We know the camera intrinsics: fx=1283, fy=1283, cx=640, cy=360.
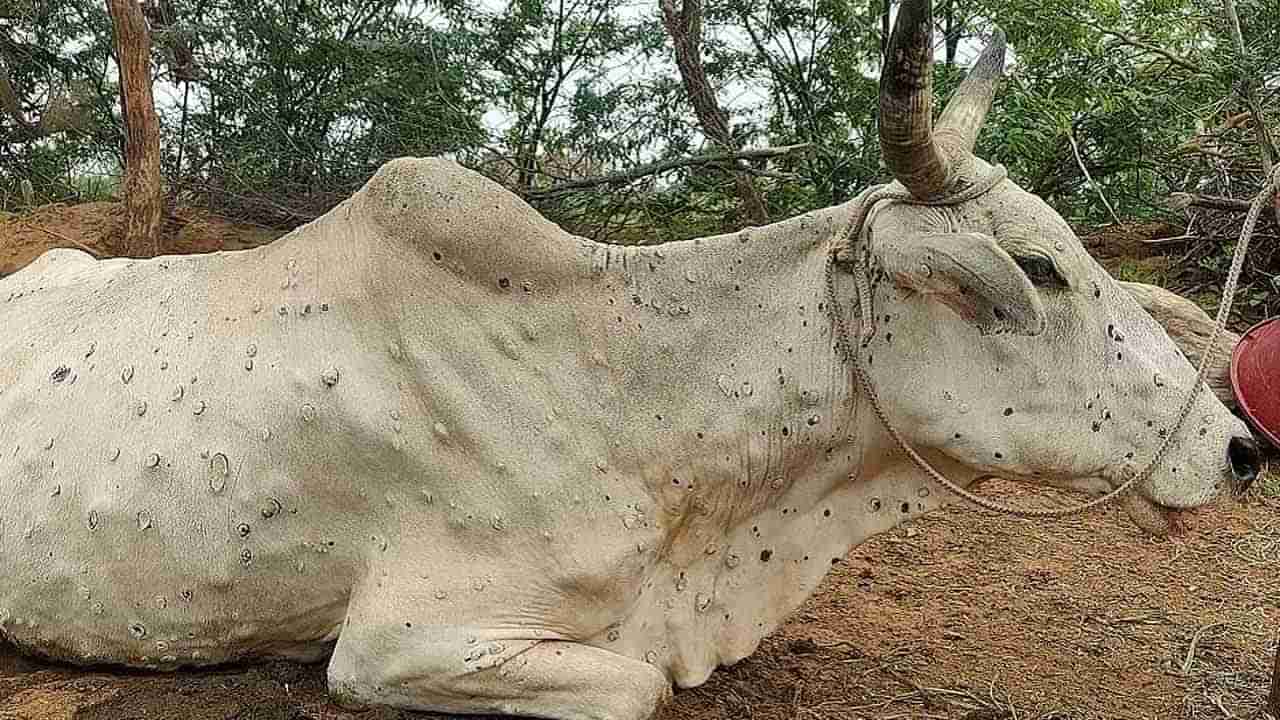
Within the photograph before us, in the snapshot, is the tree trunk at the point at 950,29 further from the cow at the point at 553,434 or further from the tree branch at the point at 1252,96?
the cow at the point at 553,434

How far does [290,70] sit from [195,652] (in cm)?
821

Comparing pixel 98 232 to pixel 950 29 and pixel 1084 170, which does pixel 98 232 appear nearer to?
pixel 950 29

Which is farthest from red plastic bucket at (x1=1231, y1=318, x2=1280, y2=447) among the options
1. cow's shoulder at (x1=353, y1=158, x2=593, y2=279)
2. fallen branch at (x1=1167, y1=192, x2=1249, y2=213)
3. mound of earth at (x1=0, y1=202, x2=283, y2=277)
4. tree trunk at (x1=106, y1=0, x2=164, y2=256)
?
mound of earth at (x1=0, y1=202, x2=283, y2=277)

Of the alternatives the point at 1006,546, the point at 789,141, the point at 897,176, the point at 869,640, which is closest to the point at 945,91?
the point at 789,141

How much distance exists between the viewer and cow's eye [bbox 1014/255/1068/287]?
9.79 ft

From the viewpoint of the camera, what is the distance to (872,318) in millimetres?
3115

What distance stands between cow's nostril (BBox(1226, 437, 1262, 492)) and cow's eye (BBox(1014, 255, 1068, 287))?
55cm

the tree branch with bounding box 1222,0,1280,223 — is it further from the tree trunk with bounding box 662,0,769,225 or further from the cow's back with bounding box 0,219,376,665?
the cow's back with bounding box 0,219,376,665

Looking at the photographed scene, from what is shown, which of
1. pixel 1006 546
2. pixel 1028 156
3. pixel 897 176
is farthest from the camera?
pixel 1028 156

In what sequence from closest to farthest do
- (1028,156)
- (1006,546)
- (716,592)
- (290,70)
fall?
(716,592) → (1006,546) → (1028,156) → (290,70)

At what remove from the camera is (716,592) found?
327 centimetres

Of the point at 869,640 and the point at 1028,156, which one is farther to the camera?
the point at 1028,156

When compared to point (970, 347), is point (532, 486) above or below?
below

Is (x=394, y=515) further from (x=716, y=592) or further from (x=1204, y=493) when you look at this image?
(x=1204, y=493)
